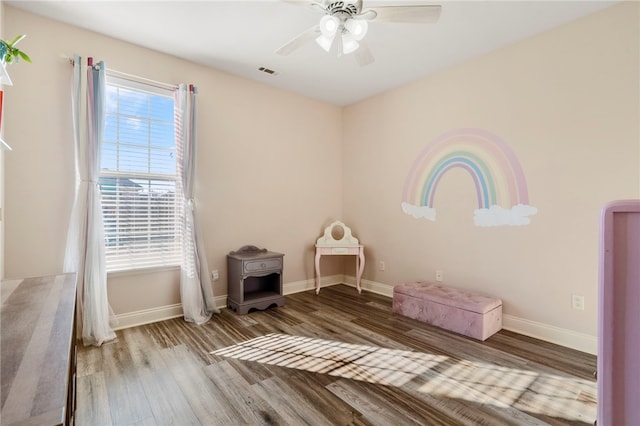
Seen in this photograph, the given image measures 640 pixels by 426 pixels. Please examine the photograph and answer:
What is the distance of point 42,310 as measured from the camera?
3.95 ft

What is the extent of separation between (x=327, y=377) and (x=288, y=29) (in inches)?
113

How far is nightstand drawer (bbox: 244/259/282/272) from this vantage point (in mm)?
3304

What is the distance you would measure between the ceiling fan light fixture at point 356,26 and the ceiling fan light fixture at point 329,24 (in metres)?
0.09

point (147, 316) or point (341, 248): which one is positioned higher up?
point (341, 248)

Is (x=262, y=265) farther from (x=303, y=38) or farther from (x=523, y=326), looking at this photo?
(x=523, y=326)

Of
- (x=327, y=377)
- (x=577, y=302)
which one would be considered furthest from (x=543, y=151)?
(x=327, y=377)

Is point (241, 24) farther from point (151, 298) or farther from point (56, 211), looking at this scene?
point (151, 298)

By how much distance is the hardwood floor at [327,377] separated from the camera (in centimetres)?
171

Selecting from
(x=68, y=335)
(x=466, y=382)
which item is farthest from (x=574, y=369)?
(x=68, y=335)

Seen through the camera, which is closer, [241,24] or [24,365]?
[24,365]

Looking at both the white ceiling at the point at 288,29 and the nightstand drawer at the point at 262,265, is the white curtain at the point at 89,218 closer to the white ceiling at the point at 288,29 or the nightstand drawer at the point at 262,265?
the white ceiling at the point at 288,29

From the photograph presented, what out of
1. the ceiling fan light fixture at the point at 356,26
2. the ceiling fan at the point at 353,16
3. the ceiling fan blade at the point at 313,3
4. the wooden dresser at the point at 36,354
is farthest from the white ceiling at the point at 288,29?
the wooden dresser at the point at 36,354

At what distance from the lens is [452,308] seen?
9.36ft

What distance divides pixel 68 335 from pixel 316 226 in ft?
11.7
